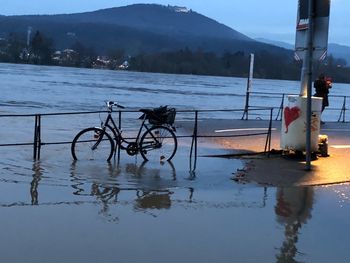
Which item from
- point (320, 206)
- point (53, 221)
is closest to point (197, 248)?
point (53, 221)

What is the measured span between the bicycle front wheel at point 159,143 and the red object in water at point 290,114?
2.09m

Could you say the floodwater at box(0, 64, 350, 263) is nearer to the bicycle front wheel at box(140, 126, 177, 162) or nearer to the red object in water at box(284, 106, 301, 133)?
the bicycle front wheel at box(140, 126, 177, 162)

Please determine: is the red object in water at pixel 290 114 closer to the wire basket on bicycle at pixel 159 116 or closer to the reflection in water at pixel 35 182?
the wire basket on bicycle at pixel 159 116

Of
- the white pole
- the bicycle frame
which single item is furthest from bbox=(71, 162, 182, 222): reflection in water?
the white pole

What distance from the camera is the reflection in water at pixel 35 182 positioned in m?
7.29

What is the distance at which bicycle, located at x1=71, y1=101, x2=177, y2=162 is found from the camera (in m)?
10.8

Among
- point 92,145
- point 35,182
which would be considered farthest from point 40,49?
point 35,182

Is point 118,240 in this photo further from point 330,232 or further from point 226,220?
point 330,232

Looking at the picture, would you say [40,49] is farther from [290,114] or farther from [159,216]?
[159,216]

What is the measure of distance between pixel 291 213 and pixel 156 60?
5813 inches

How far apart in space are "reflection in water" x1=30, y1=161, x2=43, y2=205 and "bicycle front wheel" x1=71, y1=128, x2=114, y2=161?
0.89 m

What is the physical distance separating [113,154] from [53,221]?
471 cm

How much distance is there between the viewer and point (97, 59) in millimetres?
163625

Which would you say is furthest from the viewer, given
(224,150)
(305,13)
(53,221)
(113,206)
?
(224,150)
